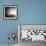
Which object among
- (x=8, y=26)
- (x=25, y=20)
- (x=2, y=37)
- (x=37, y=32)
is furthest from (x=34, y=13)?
(x=2, y=37)

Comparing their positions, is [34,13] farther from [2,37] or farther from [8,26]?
[2,37]

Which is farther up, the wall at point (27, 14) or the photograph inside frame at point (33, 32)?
the wall at point (27, 14)

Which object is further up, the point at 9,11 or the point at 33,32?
the point at 9,11

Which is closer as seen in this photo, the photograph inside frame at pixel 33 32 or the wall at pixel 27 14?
the photograph inside frame at pixel 33 32

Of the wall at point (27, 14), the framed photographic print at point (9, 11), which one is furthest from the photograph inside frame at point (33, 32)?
the framed photographic print at point (9, 11)

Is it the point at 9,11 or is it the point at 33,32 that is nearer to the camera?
the point at 33,32

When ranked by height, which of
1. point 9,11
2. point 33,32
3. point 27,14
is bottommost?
point 33,32

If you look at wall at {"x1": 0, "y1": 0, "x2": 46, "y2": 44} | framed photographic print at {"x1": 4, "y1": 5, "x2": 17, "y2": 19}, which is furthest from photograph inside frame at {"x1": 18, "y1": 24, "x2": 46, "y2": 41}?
framed photographic print at {"x1": 4, "y1": 5, "x2": 17, "y2": 19}

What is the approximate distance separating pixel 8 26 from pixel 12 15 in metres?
0.46

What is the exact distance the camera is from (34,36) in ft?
15.6

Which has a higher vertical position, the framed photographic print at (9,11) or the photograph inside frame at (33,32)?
the framed photographic print at (9,11)

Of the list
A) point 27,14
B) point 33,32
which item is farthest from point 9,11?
point 33,32

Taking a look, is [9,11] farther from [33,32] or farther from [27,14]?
[33,32]

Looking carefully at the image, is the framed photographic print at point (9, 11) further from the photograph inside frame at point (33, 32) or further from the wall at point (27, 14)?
the photograph inside frame at point (33, 32)
